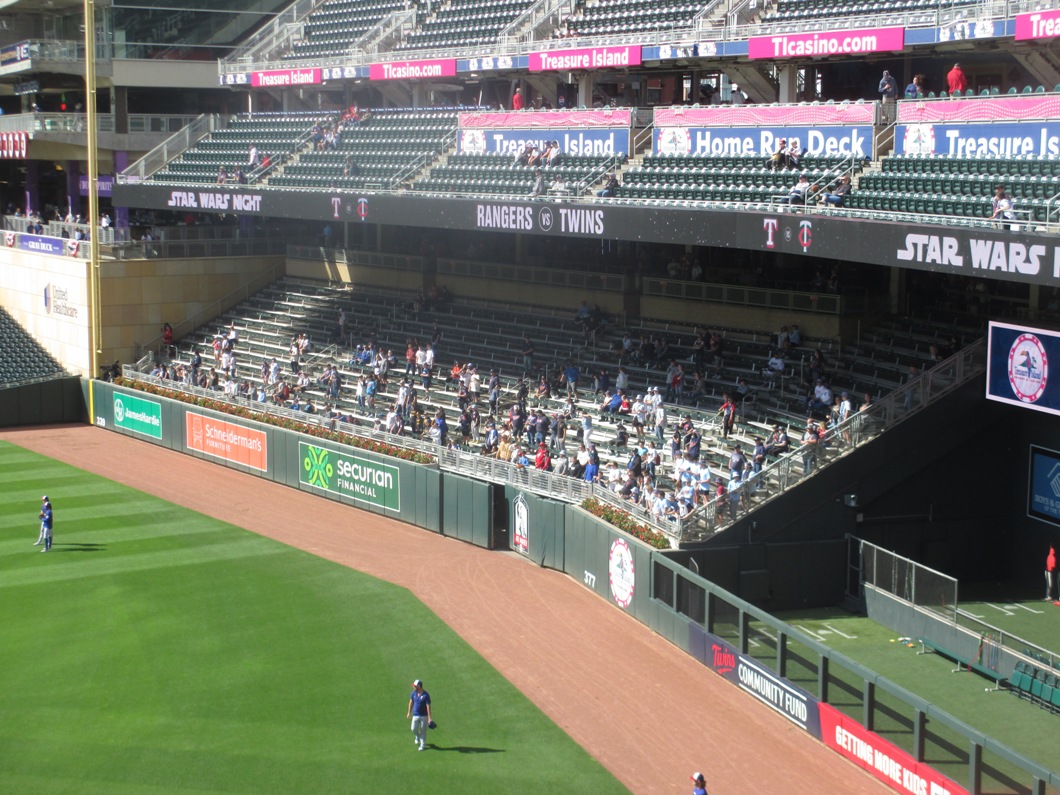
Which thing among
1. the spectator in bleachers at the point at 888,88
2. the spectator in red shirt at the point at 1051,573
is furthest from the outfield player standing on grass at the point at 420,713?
the spectator in bleachers at the point at 888,88

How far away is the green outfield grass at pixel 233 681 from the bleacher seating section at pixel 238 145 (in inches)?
650

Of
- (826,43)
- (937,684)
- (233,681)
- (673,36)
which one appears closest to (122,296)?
(673,36)

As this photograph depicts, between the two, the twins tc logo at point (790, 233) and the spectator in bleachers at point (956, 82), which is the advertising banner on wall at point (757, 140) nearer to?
the spectator in bleachers at point (956, 82)

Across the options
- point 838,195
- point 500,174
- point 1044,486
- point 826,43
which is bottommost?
point 1044,486

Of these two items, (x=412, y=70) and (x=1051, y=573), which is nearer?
(x=1051, y=573)

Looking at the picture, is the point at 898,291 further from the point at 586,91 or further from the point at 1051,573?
the point at 586,91

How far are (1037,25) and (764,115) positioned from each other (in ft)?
19.6

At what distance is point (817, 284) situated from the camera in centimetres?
2911

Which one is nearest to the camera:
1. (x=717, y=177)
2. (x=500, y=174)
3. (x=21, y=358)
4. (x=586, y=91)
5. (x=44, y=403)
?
(x=717, y=177)

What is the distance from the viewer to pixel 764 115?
29.2 m

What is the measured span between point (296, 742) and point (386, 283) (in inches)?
966

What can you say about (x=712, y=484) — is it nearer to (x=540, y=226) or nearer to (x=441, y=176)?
(x=540, y=226)

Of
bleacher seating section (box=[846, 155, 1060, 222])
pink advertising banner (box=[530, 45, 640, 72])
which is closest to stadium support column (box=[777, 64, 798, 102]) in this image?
pink advertising banner (box=[530, 45, 640, 72])

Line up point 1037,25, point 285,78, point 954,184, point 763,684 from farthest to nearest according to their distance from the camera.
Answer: point 285,78, point 1037,25, point 954,184, point 763,684
